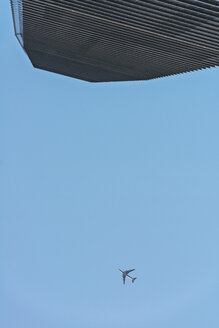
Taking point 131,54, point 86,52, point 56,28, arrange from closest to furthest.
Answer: point 56,28, point 131,54, point 86,52

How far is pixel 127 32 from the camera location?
71.2 m

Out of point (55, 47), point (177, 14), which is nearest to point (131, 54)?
point (55, 47)

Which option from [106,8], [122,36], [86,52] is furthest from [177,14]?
[86,52]

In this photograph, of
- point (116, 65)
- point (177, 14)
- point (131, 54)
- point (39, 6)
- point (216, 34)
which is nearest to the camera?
point (177, 14)

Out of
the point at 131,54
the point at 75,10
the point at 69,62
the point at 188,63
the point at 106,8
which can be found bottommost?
the point at 106,8

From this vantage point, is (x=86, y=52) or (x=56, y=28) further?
(x=86, y=52)

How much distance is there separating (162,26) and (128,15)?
6.44 m

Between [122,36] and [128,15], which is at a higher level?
[122,36]

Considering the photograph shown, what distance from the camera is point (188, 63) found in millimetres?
84875

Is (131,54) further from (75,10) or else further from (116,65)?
(75,10)

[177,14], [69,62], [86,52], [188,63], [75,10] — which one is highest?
[69,62]

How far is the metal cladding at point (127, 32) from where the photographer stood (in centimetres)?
5841

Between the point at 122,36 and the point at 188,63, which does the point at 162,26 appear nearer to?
the point at 122,36

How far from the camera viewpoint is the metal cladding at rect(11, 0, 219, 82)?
58406mm
